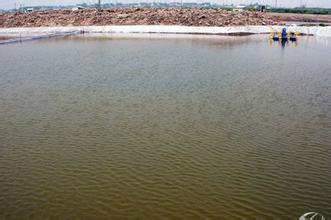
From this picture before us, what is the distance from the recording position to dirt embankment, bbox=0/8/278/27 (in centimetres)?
7594

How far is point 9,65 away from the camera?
33.5 m

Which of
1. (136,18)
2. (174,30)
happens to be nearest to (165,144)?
(174,30)

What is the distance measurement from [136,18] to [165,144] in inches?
2772

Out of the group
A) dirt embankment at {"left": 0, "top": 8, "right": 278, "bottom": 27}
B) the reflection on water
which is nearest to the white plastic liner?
dirt embankment at {"left": 0, "top": 8, "right": 278, "bottom": 27}

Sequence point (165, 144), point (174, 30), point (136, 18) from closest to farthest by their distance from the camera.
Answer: point (165, 144) < point (174, 30) < point (136, 18)

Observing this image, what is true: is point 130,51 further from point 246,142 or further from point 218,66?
point 246,142

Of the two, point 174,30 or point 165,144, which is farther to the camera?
point 174,30

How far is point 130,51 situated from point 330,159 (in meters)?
32.5

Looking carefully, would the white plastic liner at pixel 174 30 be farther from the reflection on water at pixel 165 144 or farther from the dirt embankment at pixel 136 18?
the reflection on water at pixel 165 144

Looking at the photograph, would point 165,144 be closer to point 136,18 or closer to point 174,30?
point 174,30

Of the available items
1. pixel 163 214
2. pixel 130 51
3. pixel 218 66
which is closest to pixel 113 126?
pixel 163 214

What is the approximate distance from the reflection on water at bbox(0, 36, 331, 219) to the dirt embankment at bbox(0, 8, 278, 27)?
4983 centimetres

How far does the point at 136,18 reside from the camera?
80.9 meters

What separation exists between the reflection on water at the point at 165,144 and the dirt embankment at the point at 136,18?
49.8 m
